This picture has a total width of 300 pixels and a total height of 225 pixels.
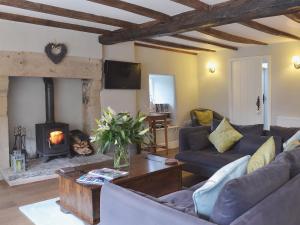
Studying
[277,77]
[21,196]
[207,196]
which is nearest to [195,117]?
[277,77]

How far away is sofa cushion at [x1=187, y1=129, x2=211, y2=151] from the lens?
4.26 meters

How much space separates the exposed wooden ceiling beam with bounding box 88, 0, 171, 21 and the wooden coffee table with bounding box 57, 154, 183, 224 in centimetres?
192

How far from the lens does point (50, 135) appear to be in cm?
471

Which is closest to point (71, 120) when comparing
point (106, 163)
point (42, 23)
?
point (42, 23)

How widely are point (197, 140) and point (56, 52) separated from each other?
2.71m

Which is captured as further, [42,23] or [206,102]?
[206,102]

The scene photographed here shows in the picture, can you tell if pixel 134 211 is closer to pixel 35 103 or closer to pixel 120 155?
pixel 120 155

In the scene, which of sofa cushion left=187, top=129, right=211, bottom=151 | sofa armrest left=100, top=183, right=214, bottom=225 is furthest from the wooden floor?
sofa armrest left=100, top=183, right=214, bottom=225

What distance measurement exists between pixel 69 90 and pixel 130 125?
106 inches

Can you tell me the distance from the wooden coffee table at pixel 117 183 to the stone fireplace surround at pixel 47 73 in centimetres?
191

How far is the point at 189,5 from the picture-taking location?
3605 millimetres

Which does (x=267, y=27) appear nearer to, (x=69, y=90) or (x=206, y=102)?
(x=206, y=102)

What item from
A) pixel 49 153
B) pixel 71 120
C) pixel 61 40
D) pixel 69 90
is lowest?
pixel 49 153

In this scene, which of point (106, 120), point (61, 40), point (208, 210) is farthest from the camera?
point (61, 40)
